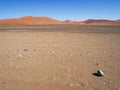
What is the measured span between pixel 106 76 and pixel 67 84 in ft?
3.94

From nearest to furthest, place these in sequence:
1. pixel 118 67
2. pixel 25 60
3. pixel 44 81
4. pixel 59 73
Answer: pixel 44 81, pixel 59 73, pixel 118 67, pixel 25 60

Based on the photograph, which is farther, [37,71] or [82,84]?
[37,71]

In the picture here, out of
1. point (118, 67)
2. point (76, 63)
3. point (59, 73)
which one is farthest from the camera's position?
point (76, 63)

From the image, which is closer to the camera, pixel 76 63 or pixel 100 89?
pixel 100 89

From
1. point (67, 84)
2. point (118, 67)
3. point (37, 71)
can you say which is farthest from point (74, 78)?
point (118, 67)

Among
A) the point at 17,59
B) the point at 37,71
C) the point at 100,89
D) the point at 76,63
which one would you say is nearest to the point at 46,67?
the point at 37,71

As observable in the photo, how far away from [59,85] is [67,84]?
0.68ft

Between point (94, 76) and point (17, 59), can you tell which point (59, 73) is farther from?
point (17, 59)

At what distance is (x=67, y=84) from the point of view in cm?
544

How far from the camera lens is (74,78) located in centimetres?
578

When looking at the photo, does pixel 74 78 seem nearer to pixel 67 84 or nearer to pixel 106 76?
pixel 67 84

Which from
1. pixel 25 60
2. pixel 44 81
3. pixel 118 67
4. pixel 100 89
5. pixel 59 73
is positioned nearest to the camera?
pixel 100 89

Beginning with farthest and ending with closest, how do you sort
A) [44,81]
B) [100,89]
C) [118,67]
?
[118,67]
[44,81]
[100,89]

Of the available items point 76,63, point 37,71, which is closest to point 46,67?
point 37,71
